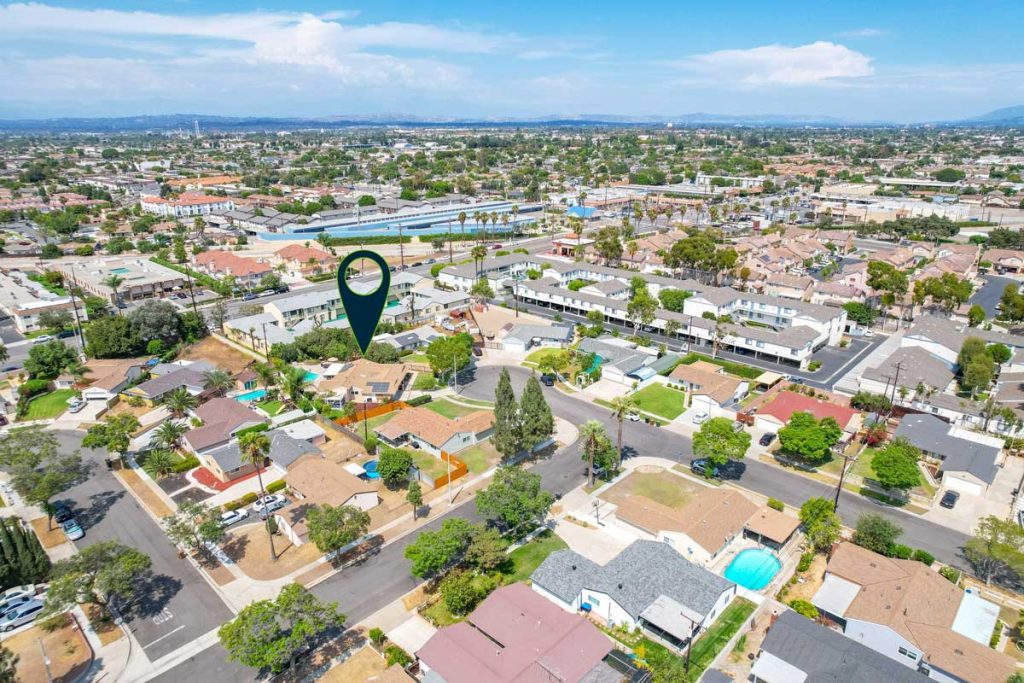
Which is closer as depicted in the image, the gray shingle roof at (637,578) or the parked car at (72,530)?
the gray shingle roof at (637,578)

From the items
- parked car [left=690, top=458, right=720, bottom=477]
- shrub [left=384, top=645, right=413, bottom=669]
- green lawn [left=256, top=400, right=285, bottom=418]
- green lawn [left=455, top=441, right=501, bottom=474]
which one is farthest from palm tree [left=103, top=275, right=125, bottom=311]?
parked car [left=690, top=458, right=720, bottom=477]

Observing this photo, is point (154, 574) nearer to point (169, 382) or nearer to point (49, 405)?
point (169, 382)

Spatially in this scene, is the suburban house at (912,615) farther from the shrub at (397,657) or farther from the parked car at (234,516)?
the parked car at (234,516)

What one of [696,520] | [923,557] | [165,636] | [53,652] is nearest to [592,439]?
[696,520]

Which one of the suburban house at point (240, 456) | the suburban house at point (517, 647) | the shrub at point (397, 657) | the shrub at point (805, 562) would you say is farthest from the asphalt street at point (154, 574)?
the shrub at point (805, 562)

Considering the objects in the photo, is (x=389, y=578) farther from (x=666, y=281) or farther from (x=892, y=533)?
(x=666, y=281)

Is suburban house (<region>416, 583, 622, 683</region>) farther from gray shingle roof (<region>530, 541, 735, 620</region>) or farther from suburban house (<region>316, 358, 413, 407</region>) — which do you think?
suburban house (<region>316, 358, 413, 407</region>)

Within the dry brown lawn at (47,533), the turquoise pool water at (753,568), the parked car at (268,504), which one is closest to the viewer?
the turquoise pool water at (753,568)
